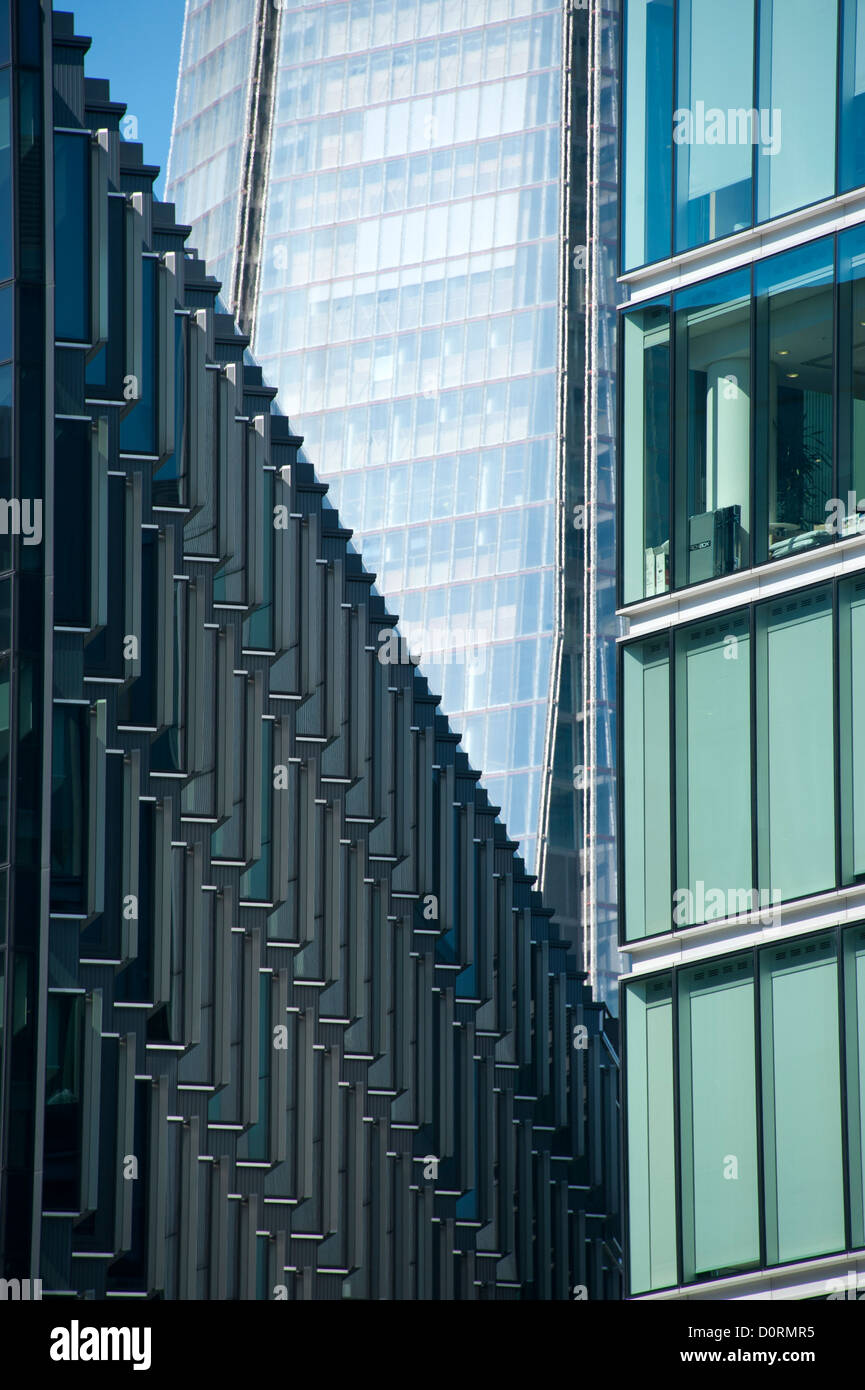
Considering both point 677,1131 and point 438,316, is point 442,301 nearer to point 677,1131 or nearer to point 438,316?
point 438,316

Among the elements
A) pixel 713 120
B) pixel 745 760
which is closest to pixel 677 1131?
pixel 745 760

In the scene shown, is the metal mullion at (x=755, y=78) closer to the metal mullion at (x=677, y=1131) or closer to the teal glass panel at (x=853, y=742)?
the teal glass panel at (x=853, y=742)

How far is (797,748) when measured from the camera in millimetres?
25875

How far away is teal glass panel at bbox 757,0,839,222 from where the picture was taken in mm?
26812

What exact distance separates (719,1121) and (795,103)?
10.9m

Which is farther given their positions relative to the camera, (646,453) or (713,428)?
(646,453)

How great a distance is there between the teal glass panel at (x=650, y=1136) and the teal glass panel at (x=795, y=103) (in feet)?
28.5

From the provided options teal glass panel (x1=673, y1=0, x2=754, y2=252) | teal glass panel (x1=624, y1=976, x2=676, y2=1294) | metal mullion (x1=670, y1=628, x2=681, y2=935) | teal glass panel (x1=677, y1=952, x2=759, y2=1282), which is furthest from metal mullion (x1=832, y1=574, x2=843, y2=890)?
teal glass panel (x1=673, y1=0, x2=754, y2=252)

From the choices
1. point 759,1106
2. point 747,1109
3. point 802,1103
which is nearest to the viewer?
point 802,1103

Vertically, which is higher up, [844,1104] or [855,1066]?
[855,1066]
